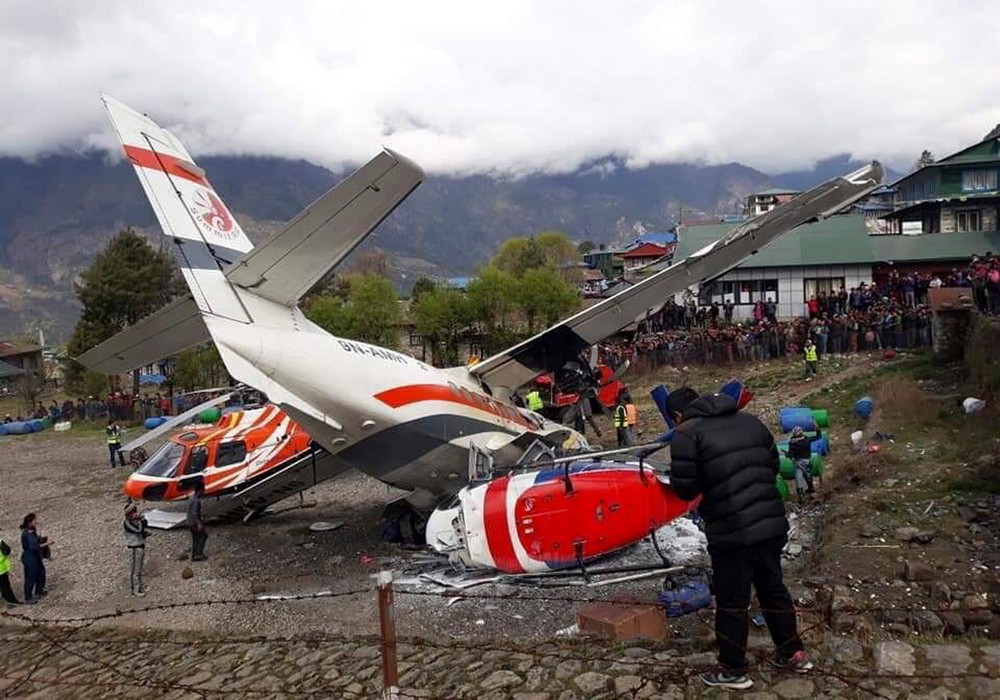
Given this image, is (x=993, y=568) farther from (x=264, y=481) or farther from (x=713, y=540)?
(x=264, y=481)

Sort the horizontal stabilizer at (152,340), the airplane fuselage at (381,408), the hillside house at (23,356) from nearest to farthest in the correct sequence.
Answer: the airplane fuselage at (381,408) → the horizontal stabilizer at (152,340) → the hillside house at (23,356)

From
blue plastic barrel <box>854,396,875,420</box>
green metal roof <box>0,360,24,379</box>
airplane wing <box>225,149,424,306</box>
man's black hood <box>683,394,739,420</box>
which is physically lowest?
blue plastic barrel <box>854,396,875,420</box>

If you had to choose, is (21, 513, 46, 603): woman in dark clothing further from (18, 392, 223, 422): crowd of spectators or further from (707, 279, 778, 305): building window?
(707, 279, 778, 305): building window

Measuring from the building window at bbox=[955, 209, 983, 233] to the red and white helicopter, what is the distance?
32688 mm

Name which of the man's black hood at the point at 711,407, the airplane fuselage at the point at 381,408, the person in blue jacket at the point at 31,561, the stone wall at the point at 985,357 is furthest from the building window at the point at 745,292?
the man's black hood at the point at 711,407

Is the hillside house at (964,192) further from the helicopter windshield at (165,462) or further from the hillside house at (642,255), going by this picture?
the hillside house at (642,255)

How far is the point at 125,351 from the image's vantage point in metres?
12.0

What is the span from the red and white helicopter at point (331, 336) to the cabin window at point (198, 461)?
3224 mm

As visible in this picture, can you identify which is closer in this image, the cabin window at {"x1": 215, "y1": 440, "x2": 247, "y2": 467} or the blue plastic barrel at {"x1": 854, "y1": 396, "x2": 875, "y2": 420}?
the cabin window at {"x1": 215, "y1": 440, "x2": 247, "y2": 467}

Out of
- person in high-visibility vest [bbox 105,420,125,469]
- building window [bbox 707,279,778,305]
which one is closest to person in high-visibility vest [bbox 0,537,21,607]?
person in high-visibility vest [bbox 105,420,125,469]

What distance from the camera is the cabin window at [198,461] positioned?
1569 cm

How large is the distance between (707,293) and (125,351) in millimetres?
32436

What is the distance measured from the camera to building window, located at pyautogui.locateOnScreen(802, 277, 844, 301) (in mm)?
36531

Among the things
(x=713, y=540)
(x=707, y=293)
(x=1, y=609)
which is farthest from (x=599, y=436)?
(x=707, y=293)
